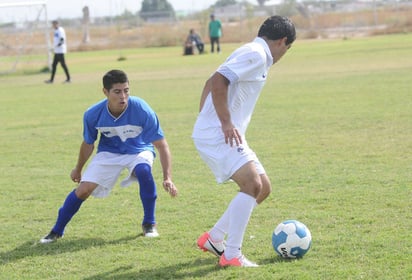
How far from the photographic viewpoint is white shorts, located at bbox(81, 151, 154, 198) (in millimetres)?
6316

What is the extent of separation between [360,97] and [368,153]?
5.87 m

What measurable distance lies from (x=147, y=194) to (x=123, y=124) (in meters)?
0.62

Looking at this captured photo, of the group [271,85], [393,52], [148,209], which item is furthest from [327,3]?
[148,209]

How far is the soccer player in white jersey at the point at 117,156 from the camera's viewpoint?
623cm

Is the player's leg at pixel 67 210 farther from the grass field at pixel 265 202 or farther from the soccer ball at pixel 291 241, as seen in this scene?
the soccer ball at pixel 291 241

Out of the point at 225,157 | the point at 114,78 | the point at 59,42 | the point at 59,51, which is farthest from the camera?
the point at 59,42

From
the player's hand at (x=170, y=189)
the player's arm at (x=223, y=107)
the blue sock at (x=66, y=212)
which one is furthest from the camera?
the blue sock at (x=66, y=212)

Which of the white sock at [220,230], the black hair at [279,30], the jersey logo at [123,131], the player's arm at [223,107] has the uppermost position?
the black hair at [279,30]

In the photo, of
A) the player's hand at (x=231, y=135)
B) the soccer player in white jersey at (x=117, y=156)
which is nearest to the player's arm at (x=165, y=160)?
the soccer player in white jersey at (x=117, y=156)

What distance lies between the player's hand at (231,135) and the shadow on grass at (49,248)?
5.20ft

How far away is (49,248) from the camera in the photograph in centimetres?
601

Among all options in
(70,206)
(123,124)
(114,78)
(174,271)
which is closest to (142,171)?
(123,124)

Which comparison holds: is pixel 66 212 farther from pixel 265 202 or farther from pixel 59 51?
pixel 59 51

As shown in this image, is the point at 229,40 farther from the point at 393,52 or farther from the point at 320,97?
the point at 320,97
